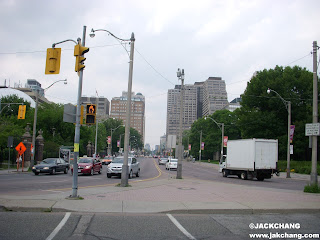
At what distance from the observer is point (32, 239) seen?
638 centimetres

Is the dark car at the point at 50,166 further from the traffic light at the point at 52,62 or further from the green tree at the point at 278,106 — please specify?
the green tree at the point at 278,106

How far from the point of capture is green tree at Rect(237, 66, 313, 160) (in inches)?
1924

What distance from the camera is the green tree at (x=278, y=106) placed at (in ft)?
160

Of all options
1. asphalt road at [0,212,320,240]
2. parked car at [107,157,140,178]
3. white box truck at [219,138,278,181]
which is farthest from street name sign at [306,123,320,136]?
parked car at [107,157,140,178]

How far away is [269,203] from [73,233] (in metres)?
7.52

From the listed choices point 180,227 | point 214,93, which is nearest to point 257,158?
point 180,227

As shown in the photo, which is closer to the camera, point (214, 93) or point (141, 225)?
point (141, 225)

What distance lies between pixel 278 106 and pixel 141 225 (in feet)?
160

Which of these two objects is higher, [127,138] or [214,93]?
[214,93]

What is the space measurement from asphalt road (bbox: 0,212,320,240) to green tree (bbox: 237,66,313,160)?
1647 inches

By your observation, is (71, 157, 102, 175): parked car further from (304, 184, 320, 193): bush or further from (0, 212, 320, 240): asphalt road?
(0, 212, 320, 240): asphalt road

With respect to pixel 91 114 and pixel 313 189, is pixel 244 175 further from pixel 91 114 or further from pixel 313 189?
pixel 91 114

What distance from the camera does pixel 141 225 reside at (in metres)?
7.92

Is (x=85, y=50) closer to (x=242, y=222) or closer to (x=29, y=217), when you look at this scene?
(x=29, y=217)
